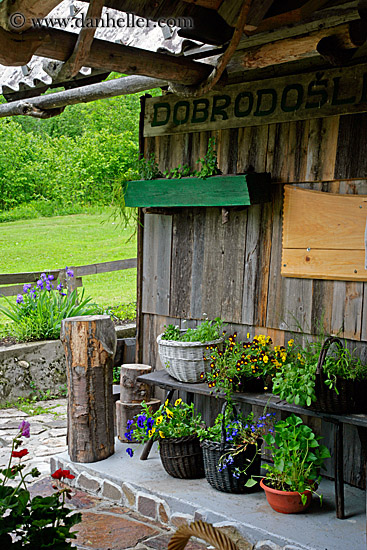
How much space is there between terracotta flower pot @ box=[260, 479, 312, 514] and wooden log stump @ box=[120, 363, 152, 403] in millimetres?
1580

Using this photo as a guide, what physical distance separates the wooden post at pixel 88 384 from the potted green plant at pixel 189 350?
0.47 meters

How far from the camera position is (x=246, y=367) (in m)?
4.23

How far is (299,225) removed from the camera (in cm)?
436

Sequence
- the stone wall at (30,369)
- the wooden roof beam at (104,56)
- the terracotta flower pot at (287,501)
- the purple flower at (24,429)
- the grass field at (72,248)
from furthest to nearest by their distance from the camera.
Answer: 1. the grass field at (72,248)
2. the stone wall at (30,369)
3. the terracotta flower pot at (287,501)
4. the wooden roof beam at (104,56)
5. the purple flower at (24,429)

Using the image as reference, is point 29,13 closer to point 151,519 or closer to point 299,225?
point 299,225

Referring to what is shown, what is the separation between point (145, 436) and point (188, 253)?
1510 millimetres

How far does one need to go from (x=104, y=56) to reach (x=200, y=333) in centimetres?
211

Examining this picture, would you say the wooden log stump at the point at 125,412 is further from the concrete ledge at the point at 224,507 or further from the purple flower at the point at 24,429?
the purple flower at the point at 24,429

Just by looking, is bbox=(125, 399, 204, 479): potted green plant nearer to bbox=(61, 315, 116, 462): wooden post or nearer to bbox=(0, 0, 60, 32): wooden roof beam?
bbox=(61, 315, 116, 462): wooden post

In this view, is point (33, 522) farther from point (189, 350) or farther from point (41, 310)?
point (41, 310)

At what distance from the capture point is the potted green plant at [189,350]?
176 inches

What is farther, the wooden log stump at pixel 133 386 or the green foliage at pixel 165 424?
the wooden log stump at pixel 133 386

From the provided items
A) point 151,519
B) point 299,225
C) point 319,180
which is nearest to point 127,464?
point 151,519

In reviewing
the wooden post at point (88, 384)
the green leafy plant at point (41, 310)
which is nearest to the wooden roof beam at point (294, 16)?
the wooden post at point (88, 384)
